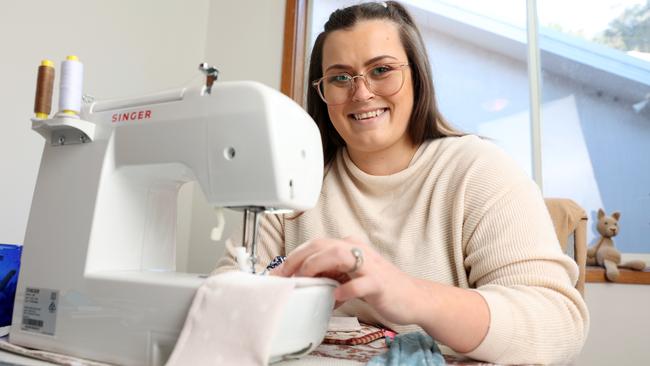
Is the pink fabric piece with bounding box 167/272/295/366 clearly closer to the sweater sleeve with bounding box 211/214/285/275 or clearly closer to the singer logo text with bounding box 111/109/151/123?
the singer logo text with bounding box 111/109/151/123

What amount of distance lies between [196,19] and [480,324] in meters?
2.35

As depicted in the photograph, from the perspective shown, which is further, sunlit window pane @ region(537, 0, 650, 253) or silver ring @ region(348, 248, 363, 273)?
sunlit window pane @ region(537, 0, 650, 253)

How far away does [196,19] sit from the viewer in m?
2.62

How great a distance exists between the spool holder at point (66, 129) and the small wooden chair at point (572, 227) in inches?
46.5

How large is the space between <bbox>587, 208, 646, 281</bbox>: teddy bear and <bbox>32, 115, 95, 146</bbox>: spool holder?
6.00 ft

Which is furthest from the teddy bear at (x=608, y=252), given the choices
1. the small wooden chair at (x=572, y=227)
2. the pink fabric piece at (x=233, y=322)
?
the pink fabric piece at (x=233, y=322)

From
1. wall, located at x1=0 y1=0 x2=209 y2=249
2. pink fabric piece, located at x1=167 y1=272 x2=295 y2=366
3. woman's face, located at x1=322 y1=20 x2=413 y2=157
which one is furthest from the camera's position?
wall, located at x1=0 y1=0 x2=209 y2=249

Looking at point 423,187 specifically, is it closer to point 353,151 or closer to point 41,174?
point 353,151

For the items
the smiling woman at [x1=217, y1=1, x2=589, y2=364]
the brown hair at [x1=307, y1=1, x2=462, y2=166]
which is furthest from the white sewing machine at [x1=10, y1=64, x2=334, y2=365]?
the brown hair at [x1=307, y1=1, x2=462, y2=166]

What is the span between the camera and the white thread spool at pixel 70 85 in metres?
0.79

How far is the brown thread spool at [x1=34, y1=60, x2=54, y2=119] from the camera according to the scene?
2.63ft

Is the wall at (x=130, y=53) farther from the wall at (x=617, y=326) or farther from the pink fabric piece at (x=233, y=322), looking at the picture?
the wall at (x=617, y=326)

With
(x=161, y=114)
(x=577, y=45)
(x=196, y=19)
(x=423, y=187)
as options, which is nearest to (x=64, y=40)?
(x=196, y=19)

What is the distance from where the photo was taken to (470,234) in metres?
0.96
